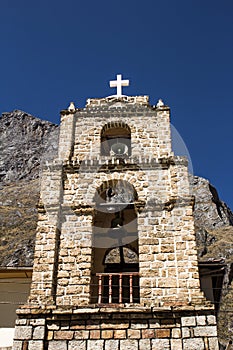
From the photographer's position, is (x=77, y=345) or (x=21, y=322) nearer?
(x=77, y=345)

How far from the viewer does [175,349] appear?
7.48m

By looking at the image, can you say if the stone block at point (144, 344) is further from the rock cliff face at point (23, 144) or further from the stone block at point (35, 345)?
the rock cliff face at point (23, 144)

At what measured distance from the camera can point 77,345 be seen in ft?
25.0

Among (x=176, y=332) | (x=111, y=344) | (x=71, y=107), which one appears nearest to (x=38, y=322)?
(x=111, y=344)

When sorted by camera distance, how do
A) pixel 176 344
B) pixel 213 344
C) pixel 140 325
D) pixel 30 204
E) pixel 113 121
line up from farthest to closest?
pixel 30 204, pixel 113 121, pixel 140 325, pixel 176 344, pixel 213 344

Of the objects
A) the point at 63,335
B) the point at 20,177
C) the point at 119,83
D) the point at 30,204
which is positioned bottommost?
the point at 63,335

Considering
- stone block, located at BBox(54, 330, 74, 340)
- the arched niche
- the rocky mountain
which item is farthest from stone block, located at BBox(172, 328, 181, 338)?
the rocky mountain

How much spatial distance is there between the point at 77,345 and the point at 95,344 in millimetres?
352

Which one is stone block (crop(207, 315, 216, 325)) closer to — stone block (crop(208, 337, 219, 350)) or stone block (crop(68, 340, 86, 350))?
stone block (crop(208, 337, 219, 350))

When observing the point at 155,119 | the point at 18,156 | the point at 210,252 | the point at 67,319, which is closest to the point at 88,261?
the point at 67,319

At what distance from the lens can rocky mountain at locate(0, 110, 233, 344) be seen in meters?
31.3

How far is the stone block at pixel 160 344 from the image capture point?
7.52m

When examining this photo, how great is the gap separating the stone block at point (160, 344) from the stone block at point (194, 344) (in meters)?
0.33

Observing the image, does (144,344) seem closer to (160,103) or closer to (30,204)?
(160,103)
